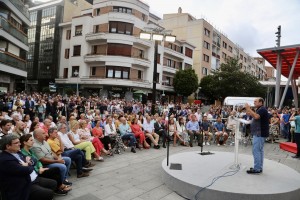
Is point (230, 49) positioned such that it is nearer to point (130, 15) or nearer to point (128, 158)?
point (130, 15)

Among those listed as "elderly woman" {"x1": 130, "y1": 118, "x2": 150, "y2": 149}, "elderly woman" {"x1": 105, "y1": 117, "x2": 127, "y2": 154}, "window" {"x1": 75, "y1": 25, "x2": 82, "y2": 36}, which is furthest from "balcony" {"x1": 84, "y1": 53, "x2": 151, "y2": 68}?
"elderly woman" {"x1": 105, "y1": 117, "x2": 127, "y2": 154}

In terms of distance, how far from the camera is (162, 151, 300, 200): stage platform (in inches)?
182

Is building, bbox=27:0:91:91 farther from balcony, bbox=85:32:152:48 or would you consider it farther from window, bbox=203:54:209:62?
window, bbox=203:54:209:62

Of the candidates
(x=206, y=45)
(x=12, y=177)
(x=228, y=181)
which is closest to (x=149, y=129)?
(x=228, y=181)

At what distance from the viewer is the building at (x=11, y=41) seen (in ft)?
70.8

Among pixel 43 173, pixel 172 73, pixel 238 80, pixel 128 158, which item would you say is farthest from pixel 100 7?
pixel 43 173

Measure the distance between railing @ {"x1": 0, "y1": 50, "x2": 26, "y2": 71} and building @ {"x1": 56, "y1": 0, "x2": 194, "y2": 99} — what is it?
346 inches

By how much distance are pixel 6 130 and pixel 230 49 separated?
5968cm

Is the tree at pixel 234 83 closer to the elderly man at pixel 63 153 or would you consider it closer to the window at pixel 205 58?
the window at pixel 205 58

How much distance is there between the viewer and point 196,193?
16.0 ft

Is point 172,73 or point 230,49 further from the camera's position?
point 230,49

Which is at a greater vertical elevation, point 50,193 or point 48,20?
point 48,20

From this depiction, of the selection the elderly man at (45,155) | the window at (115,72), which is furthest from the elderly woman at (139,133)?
the window at (115,72)

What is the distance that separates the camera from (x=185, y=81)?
37.5 m
